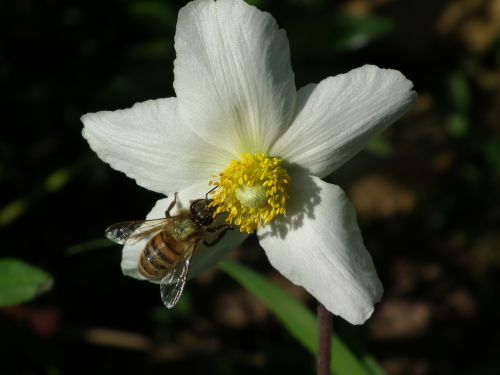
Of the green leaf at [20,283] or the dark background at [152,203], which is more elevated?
the green leaf at [20,283]

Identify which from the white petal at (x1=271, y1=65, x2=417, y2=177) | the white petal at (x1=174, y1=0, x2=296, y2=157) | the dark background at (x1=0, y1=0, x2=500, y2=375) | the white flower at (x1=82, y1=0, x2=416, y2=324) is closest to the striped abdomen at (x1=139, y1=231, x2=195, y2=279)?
the white flower at (x1=82, y1=0, x2=416, y2=324)

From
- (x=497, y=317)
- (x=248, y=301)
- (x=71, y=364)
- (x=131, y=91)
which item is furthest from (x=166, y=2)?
(x=497, y=317)

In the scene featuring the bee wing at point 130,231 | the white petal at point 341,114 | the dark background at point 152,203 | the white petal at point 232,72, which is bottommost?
the dark background at point 152,203

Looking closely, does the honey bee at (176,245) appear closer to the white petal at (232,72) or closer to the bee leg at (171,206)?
the bee leg at (171,206)

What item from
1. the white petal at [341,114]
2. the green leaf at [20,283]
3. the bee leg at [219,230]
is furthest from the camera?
the green leaf at [20,283]

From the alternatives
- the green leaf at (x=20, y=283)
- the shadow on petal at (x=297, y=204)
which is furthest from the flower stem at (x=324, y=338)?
the green leaf at (x=20, y=283)

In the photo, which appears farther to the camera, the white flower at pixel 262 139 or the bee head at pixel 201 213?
the bee head at pixel 201 213

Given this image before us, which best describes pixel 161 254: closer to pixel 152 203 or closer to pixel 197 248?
pixel 197 248
